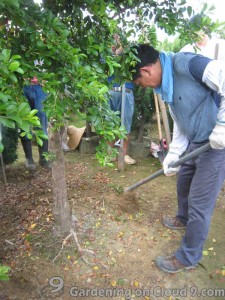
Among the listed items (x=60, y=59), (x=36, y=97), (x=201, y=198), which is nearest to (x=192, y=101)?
(x=201, y=198)

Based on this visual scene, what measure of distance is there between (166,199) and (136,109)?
195cm

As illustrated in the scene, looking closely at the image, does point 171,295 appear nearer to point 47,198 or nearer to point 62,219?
point 62,219

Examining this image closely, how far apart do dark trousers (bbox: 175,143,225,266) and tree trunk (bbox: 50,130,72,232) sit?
3.86 ft

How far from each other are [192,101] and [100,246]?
5.60 feet

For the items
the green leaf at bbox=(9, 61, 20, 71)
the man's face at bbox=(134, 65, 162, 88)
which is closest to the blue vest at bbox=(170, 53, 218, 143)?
the man's face at bbox=(134, 65, 162, 88)

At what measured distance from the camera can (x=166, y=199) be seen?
362 centimetres

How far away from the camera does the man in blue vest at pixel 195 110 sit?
197 centimetres

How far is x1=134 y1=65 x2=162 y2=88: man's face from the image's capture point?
81.7 inches

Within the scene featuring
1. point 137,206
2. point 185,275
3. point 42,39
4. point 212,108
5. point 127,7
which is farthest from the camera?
point 137,206

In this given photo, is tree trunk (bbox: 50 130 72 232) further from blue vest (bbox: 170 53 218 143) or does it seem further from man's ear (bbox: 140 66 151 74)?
blue vest (bbox: 170 53 218 143)

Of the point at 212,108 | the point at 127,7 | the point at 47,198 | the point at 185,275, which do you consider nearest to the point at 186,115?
the point at 212,108

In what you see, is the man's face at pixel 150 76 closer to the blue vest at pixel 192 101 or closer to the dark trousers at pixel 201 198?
the blue vest at pixel 192 101

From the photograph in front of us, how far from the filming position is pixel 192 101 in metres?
2.13

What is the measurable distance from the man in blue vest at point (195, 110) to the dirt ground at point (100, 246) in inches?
9.0
